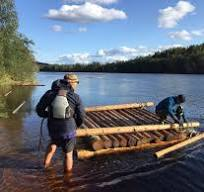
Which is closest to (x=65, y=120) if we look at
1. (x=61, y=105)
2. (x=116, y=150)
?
(x=61, y=105)

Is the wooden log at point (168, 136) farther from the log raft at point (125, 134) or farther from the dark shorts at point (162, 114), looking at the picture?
the dark shorts at point (162, 114)

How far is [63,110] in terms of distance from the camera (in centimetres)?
925

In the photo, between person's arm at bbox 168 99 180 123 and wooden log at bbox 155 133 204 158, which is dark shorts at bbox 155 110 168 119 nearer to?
person's arm at bbox 168 99 180 123

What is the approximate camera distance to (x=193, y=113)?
24.0 m

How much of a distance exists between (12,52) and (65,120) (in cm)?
3312

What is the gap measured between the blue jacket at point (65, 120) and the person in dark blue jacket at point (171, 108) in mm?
5930

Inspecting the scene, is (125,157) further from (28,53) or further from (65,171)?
(28,53)

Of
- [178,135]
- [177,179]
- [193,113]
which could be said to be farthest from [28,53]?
[177,179]

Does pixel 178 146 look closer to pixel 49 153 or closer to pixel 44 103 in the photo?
pixel 49 153

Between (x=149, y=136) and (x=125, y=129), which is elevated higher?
(x=125, y=129)

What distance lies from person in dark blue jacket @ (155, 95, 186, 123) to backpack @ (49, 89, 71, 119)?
6218mm

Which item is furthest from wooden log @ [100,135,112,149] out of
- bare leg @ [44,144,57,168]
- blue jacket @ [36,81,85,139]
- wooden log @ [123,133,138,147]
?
blue jacket @ [36,81,85,139]

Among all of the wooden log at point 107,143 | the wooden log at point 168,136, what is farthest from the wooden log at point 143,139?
the wooden log at point 107,143

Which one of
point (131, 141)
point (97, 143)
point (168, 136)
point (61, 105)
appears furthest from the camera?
point (168, 136)
